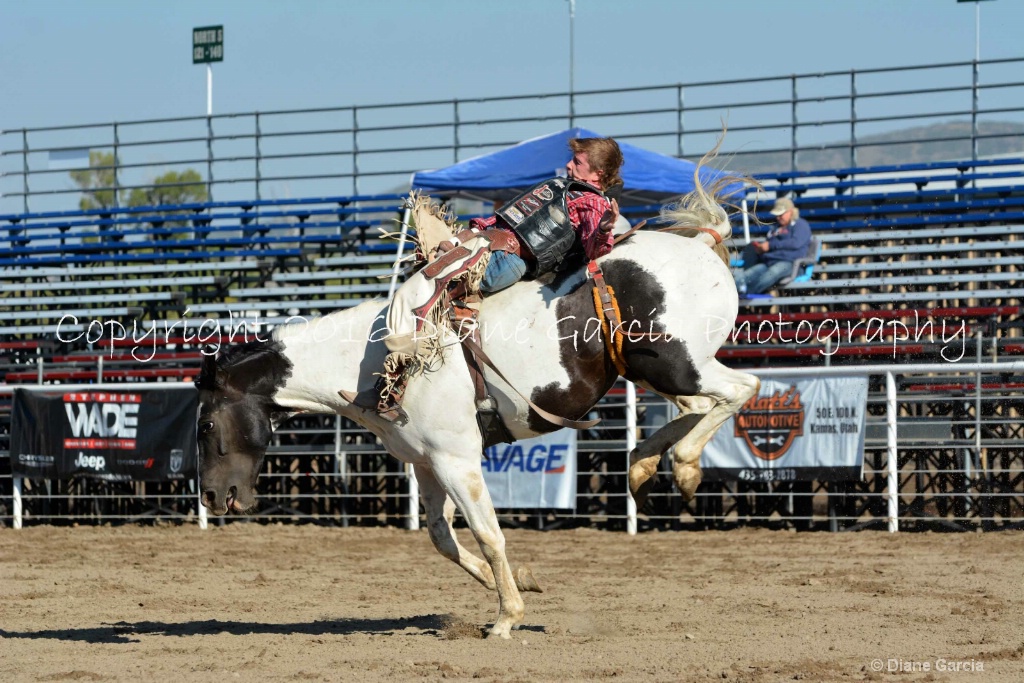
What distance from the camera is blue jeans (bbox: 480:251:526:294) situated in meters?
5.45

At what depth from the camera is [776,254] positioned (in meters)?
12.4

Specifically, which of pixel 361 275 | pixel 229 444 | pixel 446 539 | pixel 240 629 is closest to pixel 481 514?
pixel 446 539

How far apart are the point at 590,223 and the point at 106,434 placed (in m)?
8.05

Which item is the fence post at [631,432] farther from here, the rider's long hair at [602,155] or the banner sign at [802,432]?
the rider's long hair at [602,155]

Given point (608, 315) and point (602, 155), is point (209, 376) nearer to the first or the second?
point (608, 315)

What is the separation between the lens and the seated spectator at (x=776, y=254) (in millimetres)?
12266

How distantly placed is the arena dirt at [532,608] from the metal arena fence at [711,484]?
551 mm

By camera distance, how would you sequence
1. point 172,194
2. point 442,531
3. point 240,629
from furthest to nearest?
point 172,194 → point 240,629 → point 442,531

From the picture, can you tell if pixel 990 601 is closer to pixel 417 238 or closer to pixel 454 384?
pixel 454 384

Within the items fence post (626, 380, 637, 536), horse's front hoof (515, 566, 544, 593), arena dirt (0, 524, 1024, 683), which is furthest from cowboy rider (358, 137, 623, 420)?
fence post (626, 380, 637, 536)

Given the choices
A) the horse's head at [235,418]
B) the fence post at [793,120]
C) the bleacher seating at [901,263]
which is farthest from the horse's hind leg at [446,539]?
the fence post at [793,120]

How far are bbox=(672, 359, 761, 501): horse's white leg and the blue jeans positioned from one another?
3.21 ft

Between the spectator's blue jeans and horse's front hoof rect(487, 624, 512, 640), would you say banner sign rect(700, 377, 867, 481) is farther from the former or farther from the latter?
horse's front hoof rect(487, 624, 512, 640)

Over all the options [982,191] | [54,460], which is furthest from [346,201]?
[982,191]
